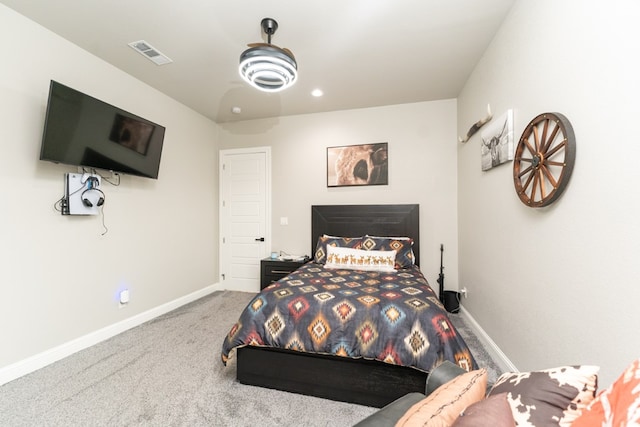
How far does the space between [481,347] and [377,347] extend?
143cm

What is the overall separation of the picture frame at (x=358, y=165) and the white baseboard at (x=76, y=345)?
9.17ft

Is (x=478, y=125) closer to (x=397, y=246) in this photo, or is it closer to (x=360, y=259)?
(x=397, y=246)

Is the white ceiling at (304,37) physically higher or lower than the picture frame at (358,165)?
higher

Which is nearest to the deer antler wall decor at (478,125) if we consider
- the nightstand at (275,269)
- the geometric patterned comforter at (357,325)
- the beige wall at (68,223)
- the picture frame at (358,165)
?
the picture frame at (358,165)

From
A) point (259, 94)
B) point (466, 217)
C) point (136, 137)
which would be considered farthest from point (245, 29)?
point (466, 217)

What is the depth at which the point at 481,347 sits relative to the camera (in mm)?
2529

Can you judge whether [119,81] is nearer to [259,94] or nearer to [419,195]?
[259,94]

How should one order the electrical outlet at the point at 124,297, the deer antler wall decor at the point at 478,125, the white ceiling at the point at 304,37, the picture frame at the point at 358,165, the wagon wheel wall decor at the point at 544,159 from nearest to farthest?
the wagon wheel wall decor at the point at 544,159 → the white ceiling at the point at 304,37 → the deer antler wall decor at the point at 478,125 → the electrical outlet at the point at 124,297 → the picture frame at the point at 358,165

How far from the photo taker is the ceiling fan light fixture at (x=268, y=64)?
1.93 metres

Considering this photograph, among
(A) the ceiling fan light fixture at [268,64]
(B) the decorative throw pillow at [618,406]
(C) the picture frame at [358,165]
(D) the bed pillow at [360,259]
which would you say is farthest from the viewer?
(C) the picture frame at [358,165]

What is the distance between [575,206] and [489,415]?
1.27 m

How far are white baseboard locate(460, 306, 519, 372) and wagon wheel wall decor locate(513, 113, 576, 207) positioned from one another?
1278mm

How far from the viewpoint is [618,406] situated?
0.61 meters

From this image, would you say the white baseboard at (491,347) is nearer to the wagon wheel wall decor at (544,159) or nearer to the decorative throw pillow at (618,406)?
the wagon wheel wall decor at (544,159)
